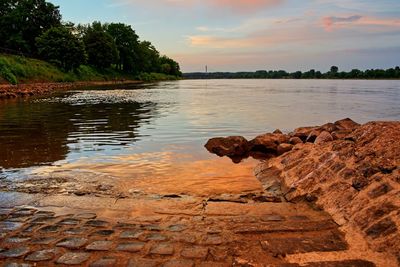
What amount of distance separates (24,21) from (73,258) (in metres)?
80.4

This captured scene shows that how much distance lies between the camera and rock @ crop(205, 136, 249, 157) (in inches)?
466

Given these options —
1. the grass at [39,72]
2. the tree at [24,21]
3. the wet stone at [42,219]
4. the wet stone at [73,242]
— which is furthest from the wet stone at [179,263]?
the tree at [24,21]

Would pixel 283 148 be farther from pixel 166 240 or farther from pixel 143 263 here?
pixel 143 263

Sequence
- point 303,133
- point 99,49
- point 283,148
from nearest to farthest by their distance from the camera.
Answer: point 283,148, point 303,133, point 99,49

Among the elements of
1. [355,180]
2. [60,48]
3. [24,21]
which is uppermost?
[24,21]

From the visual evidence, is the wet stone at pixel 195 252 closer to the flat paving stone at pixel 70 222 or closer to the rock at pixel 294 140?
the flat paving stone at pixel 70 222

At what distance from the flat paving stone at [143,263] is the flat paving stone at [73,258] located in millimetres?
516

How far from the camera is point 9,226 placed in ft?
17.0

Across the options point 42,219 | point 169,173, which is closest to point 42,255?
point 42,219

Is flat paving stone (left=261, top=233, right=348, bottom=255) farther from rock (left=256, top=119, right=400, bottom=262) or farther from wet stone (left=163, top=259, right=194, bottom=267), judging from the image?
wet stone (left=163, top=259, right=194, bottom=267)

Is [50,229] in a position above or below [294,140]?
above

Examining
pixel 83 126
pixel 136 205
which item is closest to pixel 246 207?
pixel 136 205

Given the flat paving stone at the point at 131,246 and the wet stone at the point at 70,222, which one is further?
the wet stone at the point at 70,222

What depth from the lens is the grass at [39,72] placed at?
146 ft
